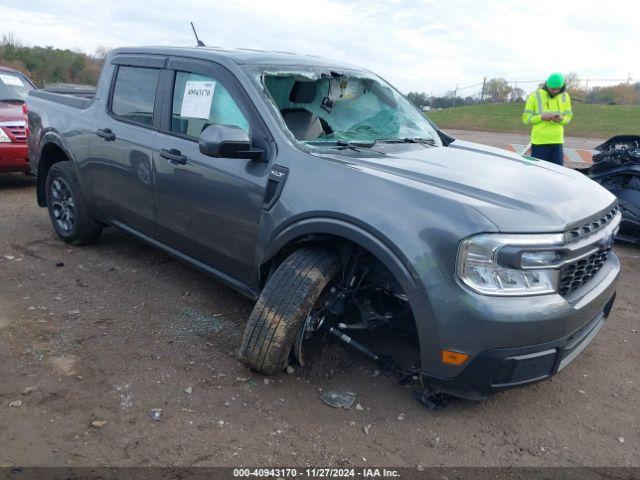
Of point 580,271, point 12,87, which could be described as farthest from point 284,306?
point 12,87

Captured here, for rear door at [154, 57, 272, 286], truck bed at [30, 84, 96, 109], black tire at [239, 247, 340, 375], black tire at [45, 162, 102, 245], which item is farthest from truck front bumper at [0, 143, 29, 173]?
black tire at [239, 247, 340, 375]

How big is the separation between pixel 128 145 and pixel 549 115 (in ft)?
18.2

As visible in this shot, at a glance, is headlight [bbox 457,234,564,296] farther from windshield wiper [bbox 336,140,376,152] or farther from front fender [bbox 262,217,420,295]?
windshield wiper [bbox 336,140,376,152]

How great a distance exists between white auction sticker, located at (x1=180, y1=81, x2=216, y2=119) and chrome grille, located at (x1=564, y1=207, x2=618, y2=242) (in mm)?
2284

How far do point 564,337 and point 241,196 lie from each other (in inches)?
74.3

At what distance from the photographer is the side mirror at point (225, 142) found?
9.70ft

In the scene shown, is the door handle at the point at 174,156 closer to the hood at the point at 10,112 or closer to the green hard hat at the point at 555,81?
the hood at the point at 10,112

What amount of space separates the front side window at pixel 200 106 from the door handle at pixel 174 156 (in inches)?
5.8

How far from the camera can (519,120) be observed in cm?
2491

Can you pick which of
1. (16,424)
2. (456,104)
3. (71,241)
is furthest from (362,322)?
(456,104)

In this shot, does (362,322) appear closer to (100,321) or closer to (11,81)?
(100,321)

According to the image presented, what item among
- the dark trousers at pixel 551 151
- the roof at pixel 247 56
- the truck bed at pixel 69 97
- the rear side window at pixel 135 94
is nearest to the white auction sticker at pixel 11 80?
the truck bed at pixel 69 97

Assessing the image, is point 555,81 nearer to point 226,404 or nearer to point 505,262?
point 505,262

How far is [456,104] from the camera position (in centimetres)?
3231
